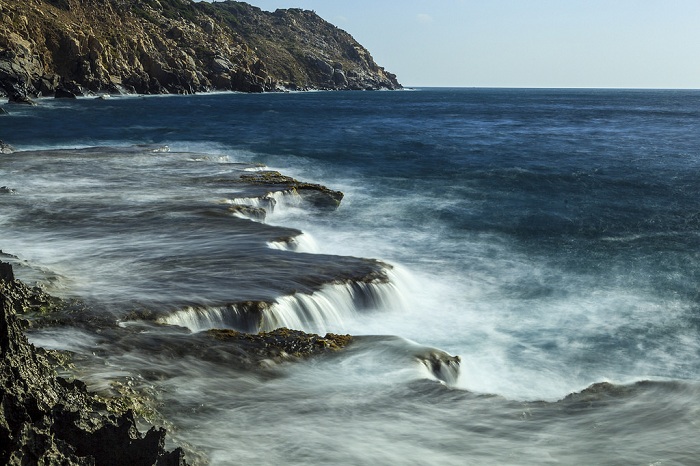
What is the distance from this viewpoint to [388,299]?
18.4 m

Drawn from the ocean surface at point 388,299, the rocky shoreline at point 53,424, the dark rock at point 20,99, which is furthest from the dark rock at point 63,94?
the rocky shoreline at point 53,424

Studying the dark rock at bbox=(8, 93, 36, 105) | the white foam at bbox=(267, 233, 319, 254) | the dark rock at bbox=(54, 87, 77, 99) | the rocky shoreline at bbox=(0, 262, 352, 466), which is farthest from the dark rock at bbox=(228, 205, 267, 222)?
the dark rock at bbox=(54, 87, 77, 99)

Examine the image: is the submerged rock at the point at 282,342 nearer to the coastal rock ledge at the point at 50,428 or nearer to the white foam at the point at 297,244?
the coastal rock ledge at the point at 50,428

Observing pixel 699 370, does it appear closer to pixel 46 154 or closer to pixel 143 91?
pixel 46 154

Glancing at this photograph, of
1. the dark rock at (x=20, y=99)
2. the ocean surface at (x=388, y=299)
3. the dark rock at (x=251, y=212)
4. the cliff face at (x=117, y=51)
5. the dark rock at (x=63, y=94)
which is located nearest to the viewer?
the ocean surface at (x=388, y=299)

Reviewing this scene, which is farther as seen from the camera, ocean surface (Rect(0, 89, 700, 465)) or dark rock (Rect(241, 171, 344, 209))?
dark rock (Rect(241, 171, 344, 209))

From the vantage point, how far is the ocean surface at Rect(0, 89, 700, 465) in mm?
10797

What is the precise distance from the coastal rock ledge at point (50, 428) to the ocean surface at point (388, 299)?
1.71m

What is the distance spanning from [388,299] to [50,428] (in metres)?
11.5

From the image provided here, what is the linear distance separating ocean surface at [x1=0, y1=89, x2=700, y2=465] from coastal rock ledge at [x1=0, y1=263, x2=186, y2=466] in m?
1.71

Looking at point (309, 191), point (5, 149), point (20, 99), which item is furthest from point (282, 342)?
point (20, 99)

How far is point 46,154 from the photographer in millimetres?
39594

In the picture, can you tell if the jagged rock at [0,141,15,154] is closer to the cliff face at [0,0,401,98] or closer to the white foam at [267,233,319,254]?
the white foam at [267,233,319,254]

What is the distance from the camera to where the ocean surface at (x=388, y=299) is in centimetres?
1080
